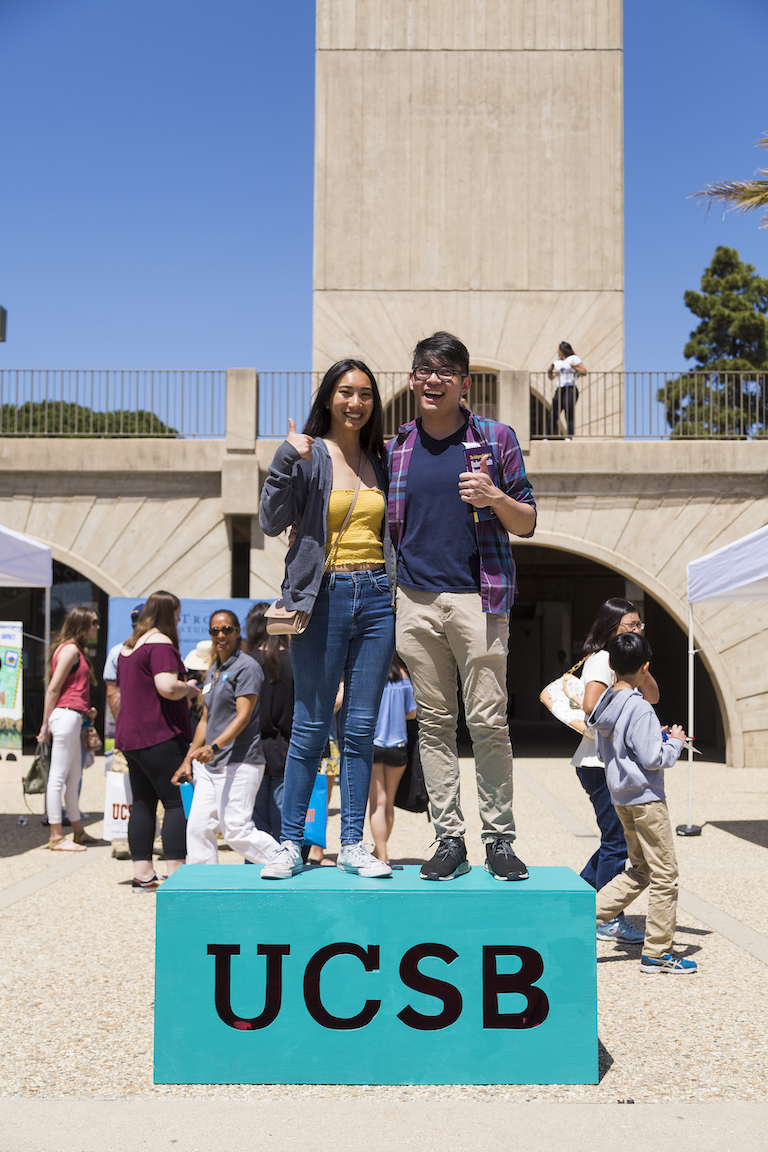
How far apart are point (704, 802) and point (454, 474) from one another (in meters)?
8.83

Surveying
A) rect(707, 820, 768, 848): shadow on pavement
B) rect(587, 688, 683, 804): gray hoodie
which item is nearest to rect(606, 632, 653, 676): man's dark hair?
rect(587, 688, 683, 804): gray hoodie

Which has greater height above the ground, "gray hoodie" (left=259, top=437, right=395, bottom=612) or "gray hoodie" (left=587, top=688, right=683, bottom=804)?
"gray hoodie" (left=259, top=437, right=395, bottom=612)

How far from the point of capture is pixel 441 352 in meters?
3.70

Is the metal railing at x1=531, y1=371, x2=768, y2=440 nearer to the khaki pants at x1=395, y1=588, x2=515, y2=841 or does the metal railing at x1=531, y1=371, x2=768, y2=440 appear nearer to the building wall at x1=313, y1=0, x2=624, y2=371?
the building wall at x1=313, y1=0, x2=624, y2=371

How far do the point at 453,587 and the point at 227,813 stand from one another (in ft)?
9.48

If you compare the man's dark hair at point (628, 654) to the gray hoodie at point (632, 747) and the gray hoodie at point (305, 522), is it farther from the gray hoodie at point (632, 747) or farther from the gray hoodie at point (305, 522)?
the gray hoodie at point (305, 522)

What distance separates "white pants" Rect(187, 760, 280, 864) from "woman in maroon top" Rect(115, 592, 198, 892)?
29 centimetres

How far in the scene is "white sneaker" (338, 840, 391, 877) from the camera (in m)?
3.68

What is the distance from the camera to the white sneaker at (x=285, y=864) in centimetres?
366

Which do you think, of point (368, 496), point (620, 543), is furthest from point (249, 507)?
point (368, 496)

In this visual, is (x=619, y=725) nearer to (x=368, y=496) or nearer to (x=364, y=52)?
(x=368, y=496)

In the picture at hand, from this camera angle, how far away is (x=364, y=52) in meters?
18.9

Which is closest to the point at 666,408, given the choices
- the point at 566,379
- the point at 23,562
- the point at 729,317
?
the point at 566,379

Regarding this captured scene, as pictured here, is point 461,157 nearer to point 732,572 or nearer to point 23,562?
point 732,572
